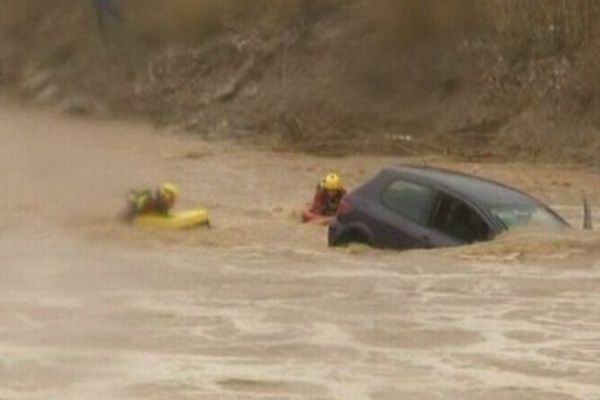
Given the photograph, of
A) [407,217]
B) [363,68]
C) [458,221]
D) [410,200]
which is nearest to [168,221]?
[407,217]

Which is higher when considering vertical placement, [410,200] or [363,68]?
[363,68]

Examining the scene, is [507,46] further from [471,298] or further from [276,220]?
[471,298]

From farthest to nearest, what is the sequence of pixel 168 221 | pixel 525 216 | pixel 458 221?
pixel 168 221 < pixel 525 216 < pixel 458 221

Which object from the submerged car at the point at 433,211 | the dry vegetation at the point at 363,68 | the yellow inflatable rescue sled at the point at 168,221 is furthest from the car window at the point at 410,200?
the dry vegetation at the point at 363,68

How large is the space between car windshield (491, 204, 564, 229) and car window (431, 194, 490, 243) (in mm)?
192

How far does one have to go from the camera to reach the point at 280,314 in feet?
52.4

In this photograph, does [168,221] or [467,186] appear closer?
[467,186]

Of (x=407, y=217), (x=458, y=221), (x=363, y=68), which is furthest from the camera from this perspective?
(x=363, y=68)

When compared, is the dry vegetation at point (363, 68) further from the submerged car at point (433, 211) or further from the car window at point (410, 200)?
the car window at point (410, 200)

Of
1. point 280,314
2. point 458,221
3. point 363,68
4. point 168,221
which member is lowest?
point 280,314

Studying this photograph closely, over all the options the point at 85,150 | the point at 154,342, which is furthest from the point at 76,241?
the point at 85,150

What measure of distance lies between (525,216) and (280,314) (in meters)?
3.99

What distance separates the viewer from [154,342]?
14.3 m

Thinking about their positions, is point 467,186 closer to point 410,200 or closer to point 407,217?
point 410,200
